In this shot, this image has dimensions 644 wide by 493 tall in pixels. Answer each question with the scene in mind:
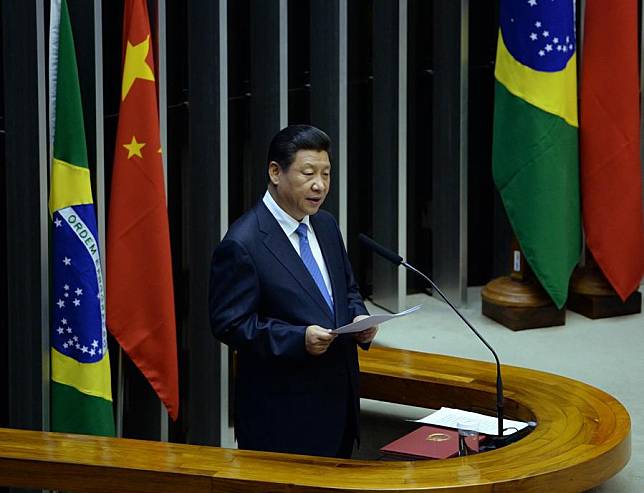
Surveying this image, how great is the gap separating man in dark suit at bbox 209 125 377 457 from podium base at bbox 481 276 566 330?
197 cm

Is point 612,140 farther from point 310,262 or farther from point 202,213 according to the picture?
point 310,262

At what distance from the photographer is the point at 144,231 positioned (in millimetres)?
4656

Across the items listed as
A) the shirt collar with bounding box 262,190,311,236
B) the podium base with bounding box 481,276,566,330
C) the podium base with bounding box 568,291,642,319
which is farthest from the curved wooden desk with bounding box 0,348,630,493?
the podium base with bounding box 568,291,642,319

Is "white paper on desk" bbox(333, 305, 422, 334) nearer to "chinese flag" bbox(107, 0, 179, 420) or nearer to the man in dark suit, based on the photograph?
the man in dark suit

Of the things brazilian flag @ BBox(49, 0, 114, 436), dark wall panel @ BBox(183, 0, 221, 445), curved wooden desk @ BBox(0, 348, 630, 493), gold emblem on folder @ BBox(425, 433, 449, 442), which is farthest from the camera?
dark wall panel @ BBox(183, 0, 221, 445)

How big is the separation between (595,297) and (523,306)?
0.39 m

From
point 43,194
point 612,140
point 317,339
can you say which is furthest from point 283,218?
point 612,140

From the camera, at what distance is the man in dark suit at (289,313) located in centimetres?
309

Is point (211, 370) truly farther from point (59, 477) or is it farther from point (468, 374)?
point (59, 477)

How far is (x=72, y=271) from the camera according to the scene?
443cm

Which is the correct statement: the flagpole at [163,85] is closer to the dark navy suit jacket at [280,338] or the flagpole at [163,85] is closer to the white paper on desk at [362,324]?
the dark navy suit jacket at [280,338]

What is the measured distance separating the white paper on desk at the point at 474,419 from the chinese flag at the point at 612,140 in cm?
187

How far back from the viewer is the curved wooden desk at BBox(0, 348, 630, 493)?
9.43 ft

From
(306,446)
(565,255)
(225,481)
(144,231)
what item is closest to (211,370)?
(144,231)
